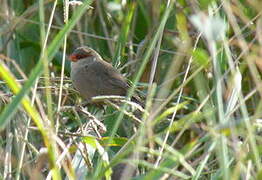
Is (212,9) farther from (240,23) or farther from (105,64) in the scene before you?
(105,64)

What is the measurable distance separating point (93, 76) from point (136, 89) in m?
1.05

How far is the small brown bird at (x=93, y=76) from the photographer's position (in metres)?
4.39

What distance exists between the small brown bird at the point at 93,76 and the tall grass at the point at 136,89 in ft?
0.32

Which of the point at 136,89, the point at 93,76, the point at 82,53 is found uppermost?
the point at 82,53

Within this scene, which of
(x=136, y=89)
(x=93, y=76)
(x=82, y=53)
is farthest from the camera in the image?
(x=93, y=76)

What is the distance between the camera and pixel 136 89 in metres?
3.82

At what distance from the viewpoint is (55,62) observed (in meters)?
4.47

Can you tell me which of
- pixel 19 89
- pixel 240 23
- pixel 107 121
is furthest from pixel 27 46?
pixel 19 89

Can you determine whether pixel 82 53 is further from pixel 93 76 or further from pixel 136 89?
pixel 136 89

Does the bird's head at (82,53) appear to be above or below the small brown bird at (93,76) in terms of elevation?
above

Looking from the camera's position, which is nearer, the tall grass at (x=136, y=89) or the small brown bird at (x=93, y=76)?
the tall grass at (x=136, y=89)

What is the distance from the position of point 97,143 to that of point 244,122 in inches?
32.0

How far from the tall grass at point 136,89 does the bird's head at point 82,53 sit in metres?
0.10

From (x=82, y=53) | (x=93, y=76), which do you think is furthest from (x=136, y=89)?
(x=93, y=76)
